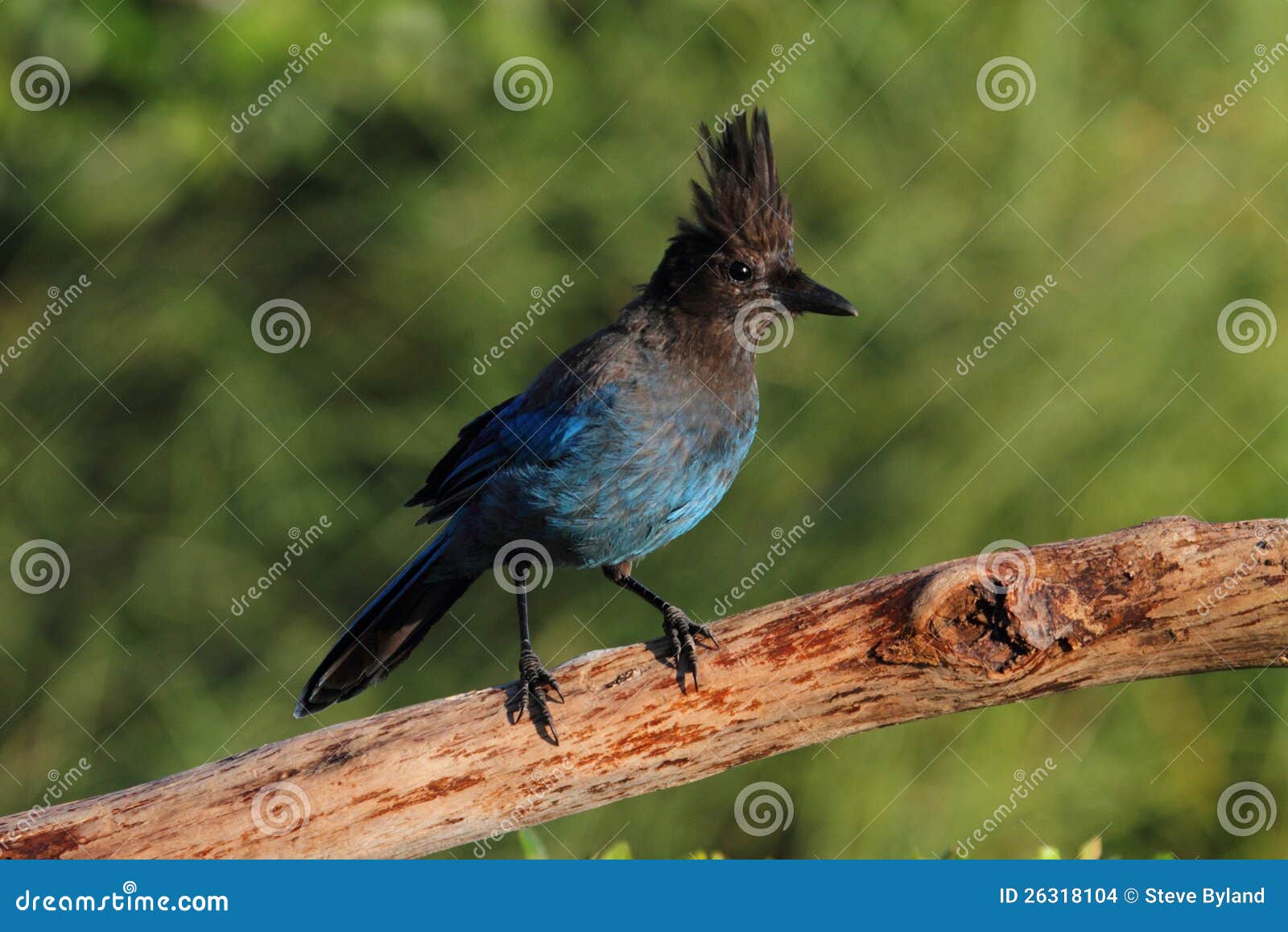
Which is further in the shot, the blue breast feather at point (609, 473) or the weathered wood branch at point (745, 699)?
the blue breast feather at point (609, 473)

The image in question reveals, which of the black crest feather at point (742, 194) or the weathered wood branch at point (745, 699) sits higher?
the black crest feather at point (742, 194)

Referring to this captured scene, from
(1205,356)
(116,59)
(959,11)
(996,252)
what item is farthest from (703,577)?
(116,59)

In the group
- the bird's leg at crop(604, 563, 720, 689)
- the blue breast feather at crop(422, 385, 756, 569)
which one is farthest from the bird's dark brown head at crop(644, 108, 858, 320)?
the bird's leg at crop(604, 563, 720, 689)

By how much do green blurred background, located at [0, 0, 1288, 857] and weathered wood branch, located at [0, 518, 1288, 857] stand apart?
2906 mm

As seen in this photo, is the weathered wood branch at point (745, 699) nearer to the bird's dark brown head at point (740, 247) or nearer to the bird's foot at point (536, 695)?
the bird's foot at point (536, 695)

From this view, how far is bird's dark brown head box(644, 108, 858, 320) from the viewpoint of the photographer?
4.49 m

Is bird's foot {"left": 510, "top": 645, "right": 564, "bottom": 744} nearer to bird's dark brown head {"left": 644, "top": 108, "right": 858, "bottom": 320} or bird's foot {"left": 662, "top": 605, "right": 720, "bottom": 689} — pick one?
bird's foot {"left": 662, "top": 605, "right": 720, "bottom": 689}

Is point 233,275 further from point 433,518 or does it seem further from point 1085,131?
point 1085,131

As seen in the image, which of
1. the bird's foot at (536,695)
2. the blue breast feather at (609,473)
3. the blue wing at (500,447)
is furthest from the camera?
the blue wing at (500,447)

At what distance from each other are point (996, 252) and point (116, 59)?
4.44 metres

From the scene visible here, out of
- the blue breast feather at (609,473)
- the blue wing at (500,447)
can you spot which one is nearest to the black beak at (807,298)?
the blue breast feather at (609,473)

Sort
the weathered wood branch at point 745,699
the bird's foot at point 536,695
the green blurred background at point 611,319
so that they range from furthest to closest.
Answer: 1. the green blurred background at point 611,319
2. the bird's foot at point 536,695
3. the weathered wood branch at point 745,699

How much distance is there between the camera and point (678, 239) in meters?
4.57

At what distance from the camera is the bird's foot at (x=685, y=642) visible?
3.92m
